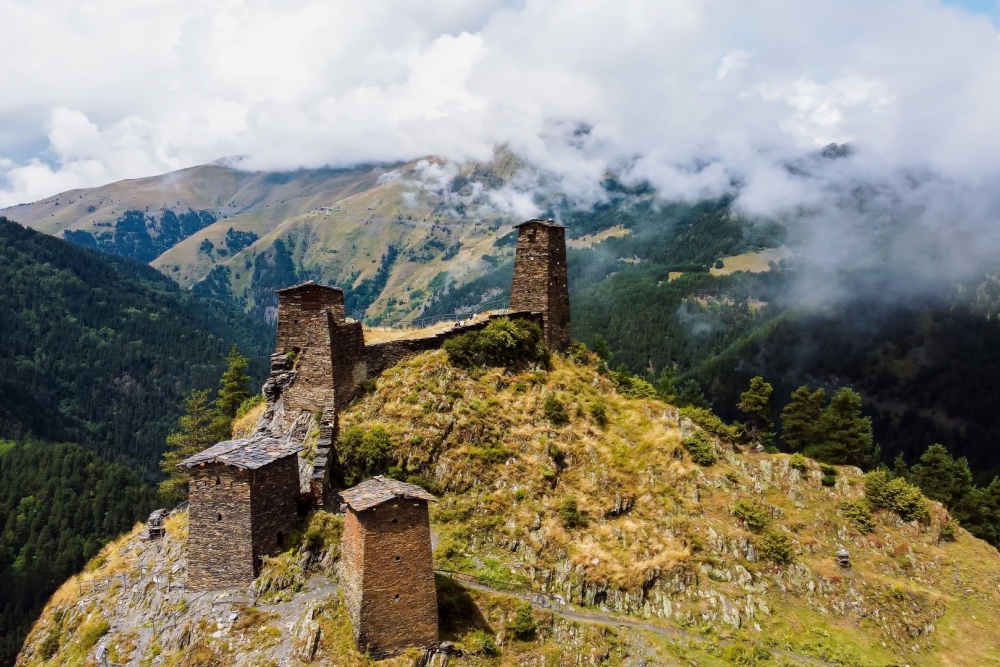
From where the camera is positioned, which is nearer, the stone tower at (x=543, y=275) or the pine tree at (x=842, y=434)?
the stone tower at (x=543, y=275)

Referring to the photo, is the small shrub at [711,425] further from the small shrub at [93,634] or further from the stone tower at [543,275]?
the small shrub at [93,634]

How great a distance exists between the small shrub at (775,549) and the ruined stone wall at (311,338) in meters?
29.3

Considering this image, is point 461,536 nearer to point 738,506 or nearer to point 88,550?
point 738,506

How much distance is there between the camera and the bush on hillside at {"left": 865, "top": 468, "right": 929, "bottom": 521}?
48.7 meters

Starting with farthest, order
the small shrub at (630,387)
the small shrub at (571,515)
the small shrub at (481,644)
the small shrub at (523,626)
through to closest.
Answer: the small shrub at (630,387) < the small shrub at (571,515) < the small shrub at (523,626) < the small shrub at (481,644)

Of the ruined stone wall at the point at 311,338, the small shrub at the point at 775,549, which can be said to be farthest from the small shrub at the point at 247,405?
the small shrub at the point at 775,549

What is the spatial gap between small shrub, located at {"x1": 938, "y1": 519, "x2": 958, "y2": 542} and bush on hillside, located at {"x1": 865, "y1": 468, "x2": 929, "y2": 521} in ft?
6.25

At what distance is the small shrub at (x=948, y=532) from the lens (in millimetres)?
49438

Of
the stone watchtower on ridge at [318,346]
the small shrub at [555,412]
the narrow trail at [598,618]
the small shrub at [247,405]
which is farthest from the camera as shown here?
the small shrub at [247,405]

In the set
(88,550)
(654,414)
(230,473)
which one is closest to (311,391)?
(230,473)

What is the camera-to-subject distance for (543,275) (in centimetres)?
5388

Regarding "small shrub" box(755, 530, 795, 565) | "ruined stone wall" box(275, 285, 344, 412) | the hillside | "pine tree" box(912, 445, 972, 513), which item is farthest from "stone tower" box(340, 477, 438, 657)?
"pine tree" box(912, 445, 972, 513)

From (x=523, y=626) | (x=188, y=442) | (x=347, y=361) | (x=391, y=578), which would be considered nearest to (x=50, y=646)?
(x=347, y=361)

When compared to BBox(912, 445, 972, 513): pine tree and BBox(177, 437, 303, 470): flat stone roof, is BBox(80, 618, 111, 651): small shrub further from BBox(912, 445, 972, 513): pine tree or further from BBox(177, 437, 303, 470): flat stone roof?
BBox(912, 445, 972, 513): pine tree
